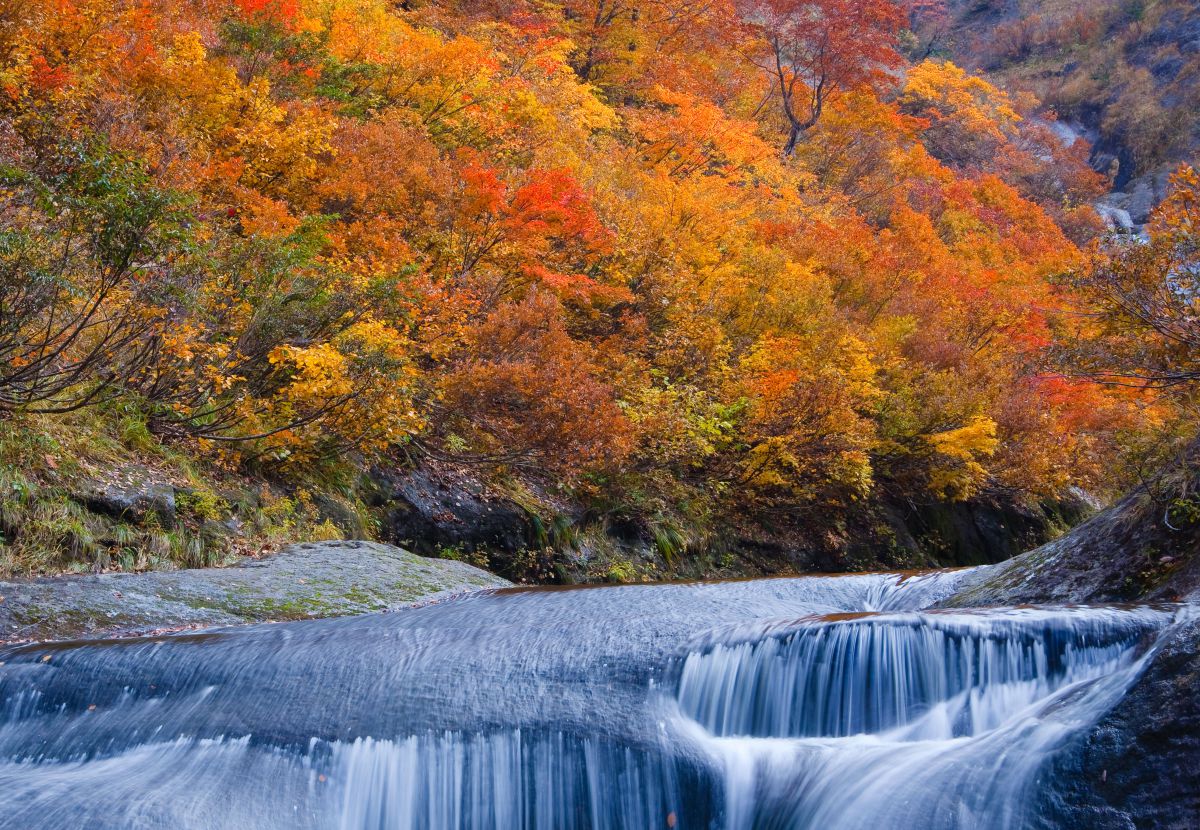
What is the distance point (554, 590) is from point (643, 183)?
42.9ft

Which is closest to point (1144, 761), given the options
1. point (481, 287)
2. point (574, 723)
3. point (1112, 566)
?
point (574, 723)

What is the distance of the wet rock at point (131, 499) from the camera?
26.5 ft

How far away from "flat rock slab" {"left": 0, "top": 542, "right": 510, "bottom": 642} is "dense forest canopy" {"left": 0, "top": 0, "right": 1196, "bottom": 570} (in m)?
1.73

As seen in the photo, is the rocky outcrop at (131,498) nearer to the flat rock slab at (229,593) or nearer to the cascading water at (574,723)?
the flat rock slab at (229,593)

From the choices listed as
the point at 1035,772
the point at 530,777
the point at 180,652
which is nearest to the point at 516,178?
the point at 180,652

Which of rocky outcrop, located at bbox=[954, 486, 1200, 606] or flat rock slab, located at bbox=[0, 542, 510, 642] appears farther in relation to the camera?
rocky outcrop, located at bbox=[954, 486, 1200, 606]

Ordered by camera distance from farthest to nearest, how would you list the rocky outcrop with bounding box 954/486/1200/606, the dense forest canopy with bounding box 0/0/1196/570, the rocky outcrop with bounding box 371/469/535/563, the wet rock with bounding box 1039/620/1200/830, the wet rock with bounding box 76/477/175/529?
the rocky outcrop with bounding box 371/469/535/563, the dense forest canopy with bounding box 0/0/1196/570, the wet rock with bounding box 76/477/175/529, the rocky outcrop with bounding box 954/486/1200/606, the wet rock with bounding box 1039/620/1200/830

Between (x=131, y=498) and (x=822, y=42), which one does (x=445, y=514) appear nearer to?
(x=131, y=498)

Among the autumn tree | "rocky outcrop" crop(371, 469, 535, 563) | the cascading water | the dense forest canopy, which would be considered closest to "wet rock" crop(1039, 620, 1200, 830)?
the cascading water

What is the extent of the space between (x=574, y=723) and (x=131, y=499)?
5.40m

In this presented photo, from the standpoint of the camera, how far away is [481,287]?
13648mm

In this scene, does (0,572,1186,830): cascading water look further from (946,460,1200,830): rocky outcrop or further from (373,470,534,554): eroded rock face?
(373,470,534,554): eroded rock face

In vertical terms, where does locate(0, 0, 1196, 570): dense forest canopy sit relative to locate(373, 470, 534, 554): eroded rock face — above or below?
above

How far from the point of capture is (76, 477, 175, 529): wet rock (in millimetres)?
8086
